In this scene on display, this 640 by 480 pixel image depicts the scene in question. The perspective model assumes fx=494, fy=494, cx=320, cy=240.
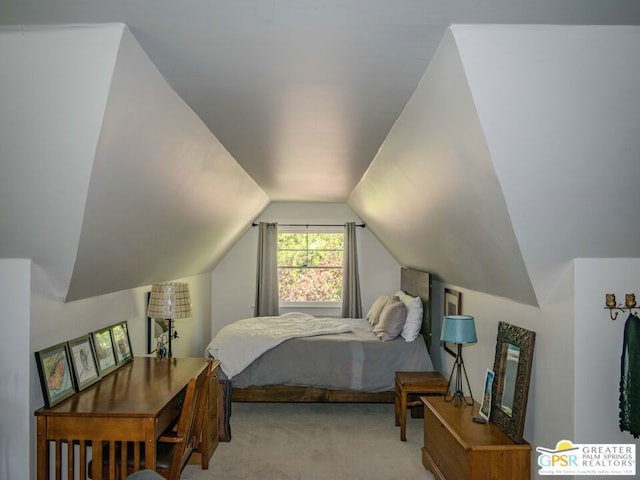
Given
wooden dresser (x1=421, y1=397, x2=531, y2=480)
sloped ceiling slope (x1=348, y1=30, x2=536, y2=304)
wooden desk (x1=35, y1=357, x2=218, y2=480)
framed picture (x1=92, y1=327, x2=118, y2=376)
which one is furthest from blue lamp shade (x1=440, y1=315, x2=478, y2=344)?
framed picture (x1=92, y1=327, x2=118, y2=376)

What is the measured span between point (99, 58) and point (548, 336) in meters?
2.48

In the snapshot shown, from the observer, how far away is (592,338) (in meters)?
2.40

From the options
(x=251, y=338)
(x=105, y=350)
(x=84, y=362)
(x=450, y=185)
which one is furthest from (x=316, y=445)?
(x=450, y=185)

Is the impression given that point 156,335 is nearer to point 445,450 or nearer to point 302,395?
point 302,395

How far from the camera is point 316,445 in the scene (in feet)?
13.0

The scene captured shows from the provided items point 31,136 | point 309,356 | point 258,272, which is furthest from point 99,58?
point 258,272

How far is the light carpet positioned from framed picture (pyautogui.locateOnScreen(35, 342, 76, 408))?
45.4 inches

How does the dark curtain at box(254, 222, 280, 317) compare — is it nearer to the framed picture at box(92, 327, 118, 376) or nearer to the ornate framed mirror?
the framed picture at box(92, 327, 118, 376)

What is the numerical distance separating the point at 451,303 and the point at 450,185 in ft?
6.73

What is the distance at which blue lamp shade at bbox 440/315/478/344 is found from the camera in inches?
133

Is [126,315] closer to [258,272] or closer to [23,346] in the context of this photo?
[23,346]

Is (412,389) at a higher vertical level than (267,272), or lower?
lower

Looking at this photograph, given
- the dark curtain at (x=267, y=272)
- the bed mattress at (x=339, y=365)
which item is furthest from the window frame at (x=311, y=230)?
the bed mattress at (x=339, y=365)

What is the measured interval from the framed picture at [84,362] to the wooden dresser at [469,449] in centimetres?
216
